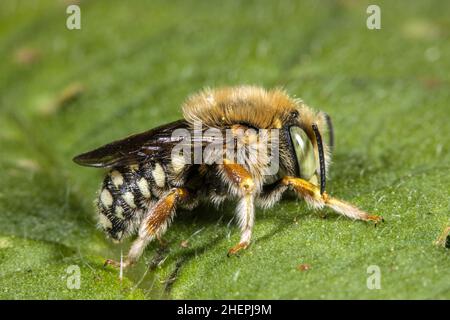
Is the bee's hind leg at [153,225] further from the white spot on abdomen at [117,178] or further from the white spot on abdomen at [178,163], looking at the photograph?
the white spot on abdomen at [117,178]

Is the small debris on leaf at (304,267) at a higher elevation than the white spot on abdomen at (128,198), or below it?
below

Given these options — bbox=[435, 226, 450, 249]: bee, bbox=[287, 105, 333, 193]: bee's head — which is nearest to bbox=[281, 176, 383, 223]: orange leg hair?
→ bbox=[287, 105, 333, 193]: bee's head

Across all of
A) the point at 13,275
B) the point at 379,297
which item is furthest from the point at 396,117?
the point at 13,275

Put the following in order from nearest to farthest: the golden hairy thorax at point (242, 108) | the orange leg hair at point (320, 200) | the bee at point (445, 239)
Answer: the bee at point (445, 239), the orange leg hair at point (320, 200), the golden hairy thorax at point (242, 108)

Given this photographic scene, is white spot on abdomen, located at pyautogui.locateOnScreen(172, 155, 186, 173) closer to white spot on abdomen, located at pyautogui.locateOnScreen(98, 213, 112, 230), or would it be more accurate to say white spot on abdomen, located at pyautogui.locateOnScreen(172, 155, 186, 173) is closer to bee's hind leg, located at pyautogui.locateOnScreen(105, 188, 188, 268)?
bee's hind leg, located at pyautogui.locateOnScreen(105, 188, 188, 268)

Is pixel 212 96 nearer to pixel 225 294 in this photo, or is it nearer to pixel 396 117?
pixel 225 294

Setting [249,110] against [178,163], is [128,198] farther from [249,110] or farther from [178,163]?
[249,110]

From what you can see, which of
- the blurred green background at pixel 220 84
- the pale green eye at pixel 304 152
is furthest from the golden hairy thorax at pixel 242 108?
the blurred green background at pixel 220 84
